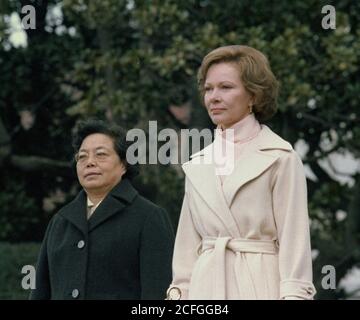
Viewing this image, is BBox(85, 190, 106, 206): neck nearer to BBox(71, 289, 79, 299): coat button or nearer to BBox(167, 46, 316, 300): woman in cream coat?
BBox(71, 289, 79, 299): coat button

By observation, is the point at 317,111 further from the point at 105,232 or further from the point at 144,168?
the point at 105,232

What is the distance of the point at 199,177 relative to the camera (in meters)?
4.75

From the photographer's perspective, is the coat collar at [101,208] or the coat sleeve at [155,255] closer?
the coat sleeve at [155,255]

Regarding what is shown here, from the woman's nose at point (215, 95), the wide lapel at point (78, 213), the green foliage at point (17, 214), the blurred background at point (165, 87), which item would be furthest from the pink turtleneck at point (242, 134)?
the green foliage at point (17, 214)

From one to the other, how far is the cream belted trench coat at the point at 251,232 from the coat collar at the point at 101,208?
3.62ft

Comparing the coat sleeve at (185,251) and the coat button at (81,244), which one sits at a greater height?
the coat button at (81,244)

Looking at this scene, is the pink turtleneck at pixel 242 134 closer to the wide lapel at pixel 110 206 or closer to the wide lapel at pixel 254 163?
the wide lapel at pixel 254 163

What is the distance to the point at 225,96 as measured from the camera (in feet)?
15.4

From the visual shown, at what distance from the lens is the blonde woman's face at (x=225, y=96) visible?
470 centimetres

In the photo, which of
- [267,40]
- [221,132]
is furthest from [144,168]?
[221,132]

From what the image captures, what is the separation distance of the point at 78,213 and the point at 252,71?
1.48 m

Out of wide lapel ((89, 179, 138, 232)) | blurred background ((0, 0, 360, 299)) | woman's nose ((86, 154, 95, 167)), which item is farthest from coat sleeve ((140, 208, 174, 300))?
blurred background ((0, 0, 360, 299))

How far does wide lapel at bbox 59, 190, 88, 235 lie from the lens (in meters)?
5.78

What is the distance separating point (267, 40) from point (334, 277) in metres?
2.41
